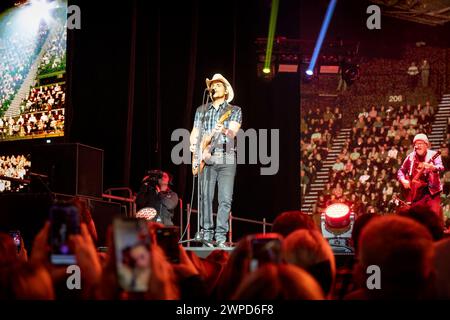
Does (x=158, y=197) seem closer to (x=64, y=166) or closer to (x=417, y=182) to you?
(x=64, y=166)

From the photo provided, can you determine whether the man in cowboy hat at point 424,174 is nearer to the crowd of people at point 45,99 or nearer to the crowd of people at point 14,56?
the crowd of people at point 45,99

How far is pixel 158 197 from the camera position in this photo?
8.27 m

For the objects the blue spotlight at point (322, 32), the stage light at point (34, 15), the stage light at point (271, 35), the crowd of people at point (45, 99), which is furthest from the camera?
the stage light at point (34, 15)

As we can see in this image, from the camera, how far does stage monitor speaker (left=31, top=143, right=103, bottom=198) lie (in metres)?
7.17

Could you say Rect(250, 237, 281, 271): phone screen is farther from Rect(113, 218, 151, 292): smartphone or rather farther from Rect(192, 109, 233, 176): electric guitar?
Rect(192, 109, 233, 176): electric guitar

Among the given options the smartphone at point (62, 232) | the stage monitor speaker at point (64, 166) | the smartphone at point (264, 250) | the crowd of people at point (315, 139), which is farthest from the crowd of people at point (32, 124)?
the smartphone at point (264, 250)

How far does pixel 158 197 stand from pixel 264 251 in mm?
6078

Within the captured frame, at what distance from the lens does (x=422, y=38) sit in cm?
1023

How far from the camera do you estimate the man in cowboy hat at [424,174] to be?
8195 mm

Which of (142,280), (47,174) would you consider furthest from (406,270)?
(47,174)

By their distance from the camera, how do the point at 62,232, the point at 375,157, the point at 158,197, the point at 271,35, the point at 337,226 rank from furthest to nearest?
the point at 375,157 < the point at 271,35 < the point at 158,197 < the point at 337,226 < the point at 62,232

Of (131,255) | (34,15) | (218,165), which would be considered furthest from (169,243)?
(34,15)

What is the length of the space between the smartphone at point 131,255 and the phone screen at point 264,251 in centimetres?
45

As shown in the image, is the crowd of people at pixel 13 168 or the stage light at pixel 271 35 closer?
the stage light at pixel 271 35
